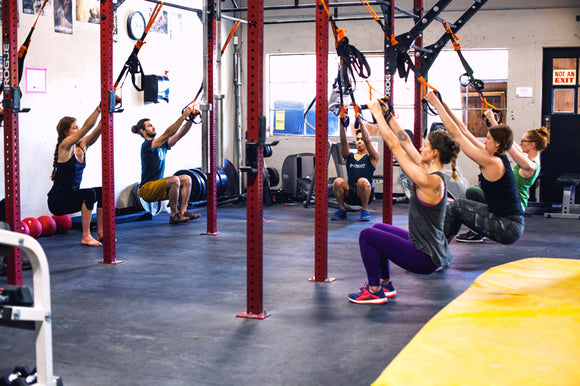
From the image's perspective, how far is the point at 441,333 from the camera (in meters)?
3.20

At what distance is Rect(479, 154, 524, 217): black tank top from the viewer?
15.1ft

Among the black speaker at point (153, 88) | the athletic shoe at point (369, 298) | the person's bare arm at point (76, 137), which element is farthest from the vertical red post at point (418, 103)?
the black speaker at point (153, 88)

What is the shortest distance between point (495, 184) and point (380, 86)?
6.26 m

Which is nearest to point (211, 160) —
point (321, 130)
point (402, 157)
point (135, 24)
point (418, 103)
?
point (418, 103)

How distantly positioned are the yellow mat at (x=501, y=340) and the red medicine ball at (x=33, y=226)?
431 centimetres

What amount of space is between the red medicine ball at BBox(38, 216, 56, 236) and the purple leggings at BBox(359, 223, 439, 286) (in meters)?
3.89

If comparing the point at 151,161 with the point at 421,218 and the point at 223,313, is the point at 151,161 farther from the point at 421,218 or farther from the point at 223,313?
the point at 421,218

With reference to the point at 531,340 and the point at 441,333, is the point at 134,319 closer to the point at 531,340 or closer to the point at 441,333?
the point at 441,333

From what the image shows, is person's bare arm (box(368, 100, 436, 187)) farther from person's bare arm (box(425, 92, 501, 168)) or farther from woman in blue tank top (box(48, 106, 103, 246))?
woman in blue tank top (box(48, 106, 103, 246))

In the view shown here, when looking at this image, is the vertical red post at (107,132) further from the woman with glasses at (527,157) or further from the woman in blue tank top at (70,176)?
the woman with glasses at (527,157)

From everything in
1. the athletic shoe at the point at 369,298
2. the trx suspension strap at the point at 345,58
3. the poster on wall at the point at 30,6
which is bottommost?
the athletic shoe at the point at 369,298

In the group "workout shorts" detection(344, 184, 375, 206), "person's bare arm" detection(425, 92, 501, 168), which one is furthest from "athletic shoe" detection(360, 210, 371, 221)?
"person's bare arm" detection(425, 92, 501, 168)

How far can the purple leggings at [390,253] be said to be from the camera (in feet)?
12.8

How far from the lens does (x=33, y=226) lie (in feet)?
21.0
